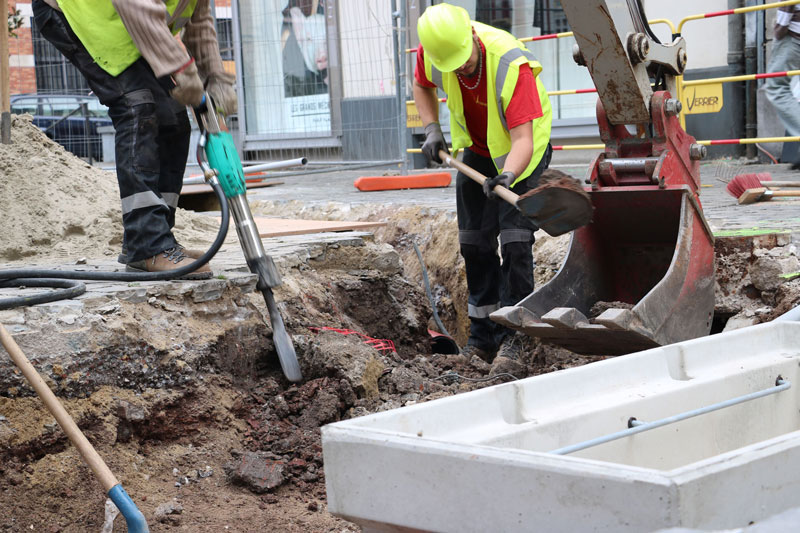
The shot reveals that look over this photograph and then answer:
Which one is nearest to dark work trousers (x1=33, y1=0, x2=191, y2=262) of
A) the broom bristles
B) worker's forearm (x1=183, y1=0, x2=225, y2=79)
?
worker's forearm (x1=183, y1=0, x2=225, y2=79)

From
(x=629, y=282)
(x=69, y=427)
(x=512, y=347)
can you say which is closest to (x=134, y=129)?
(x=69, y=427)

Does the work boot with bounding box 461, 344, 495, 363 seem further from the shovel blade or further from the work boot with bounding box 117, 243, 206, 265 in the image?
the work boot with bounding box 117, 243, 206, 265

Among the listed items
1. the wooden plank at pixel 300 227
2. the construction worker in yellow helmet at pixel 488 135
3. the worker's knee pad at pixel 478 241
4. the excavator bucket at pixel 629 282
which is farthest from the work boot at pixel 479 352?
the wooden plank at pixel 300 227

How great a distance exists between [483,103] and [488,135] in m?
0.18

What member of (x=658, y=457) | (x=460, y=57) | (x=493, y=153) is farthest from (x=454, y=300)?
(x=658, y=457)

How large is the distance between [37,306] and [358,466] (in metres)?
2.03

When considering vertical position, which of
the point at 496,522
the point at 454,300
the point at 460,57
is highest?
the point at 460,57

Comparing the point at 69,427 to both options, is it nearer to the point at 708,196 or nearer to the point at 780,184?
the point at 780,184

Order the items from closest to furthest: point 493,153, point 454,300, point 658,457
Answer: point 658,457, point 493,153, point 454,300

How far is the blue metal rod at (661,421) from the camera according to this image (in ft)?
6.62

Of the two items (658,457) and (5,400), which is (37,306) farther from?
(658,457)

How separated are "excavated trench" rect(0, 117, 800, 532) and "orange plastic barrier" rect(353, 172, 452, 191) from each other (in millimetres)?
3761

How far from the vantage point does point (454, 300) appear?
5.96 m

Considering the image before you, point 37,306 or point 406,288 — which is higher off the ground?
point 37,306
